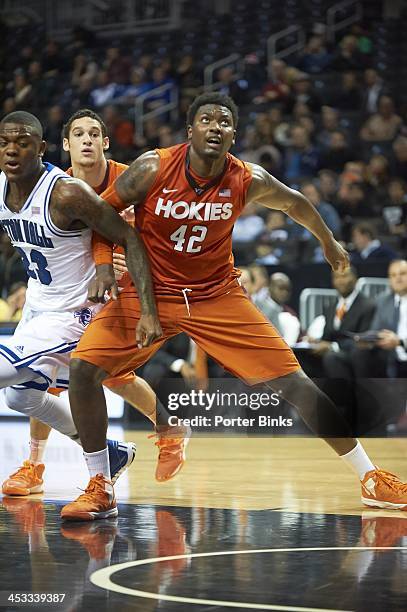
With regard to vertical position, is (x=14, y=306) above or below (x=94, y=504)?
above

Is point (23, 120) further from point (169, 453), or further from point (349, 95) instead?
point (349, 95)

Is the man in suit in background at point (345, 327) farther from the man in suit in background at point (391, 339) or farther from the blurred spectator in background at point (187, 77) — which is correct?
the blurred spectator in background at point (187, 77)

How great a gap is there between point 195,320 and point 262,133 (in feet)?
30.5

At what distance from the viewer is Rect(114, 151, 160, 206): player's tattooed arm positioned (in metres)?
4.83

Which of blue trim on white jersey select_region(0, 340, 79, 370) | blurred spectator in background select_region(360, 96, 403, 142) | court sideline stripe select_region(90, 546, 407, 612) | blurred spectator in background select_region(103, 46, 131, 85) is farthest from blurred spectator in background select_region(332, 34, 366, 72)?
court sideline stripe select_region(90, 546, 407, 612)

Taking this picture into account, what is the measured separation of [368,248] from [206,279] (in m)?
5.83

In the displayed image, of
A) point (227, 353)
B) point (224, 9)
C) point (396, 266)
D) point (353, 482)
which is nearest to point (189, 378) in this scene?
A: point (396, 266)

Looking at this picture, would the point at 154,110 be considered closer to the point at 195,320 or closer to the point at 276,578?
the point at 195,320

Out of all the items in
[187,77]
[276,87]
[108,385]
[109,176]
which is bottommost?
[108,385]

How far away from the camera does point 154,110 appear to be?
15.7 meters

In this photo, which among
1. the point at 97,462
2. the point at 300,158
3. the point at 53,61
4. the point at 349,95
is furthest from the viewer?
the point at 53,61

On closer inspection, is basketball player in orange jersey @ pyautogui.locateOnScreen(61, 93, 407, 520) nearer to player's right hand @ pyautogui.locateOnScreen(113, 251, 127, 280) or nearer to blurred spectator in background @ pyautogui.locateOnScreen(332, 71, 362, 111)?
player's right hand @ pyautogui.locateOnScreen(113, 251, 127, 280)

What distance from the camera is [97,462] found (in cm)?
477

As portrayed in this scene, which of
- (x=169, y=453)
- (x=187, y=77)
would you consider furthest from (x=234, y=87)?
(x=169, y=453)
